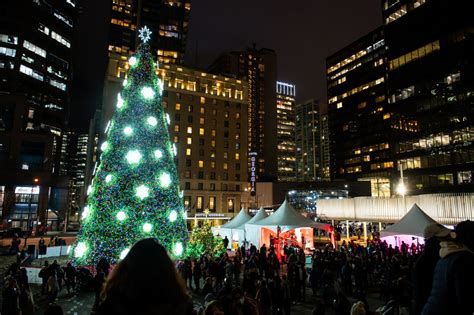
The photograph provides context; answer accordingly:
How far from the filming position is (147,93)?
59.8ft

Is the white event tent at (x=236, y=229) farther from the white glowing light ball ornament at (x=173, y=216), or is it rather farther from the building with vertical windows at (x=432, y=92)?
the building with vertical windows at (x=432, y=92)

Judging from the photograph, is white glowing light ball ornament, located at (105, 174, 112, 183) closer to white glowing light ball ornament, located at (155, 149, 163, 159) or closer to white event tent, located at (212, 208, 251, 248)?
white glowing light ball ornament, located at (155, 149, 163, 159)

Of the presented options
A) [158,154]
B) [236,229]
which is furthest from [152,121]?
[236,229]

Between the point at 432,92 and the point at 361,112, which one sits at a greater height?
the point at 361,112

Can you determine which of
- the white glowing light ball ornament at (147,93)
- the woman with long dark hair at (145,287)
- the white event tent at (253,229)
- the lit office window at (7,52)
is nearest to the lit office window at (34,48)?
the lit office window at (7,52)

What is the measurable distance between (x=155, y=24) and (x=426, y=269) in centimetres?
13384

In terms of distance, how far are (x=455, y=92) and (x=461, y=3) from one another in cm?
1338

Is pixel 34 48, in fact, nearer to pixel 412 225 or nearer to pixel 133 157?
pixel 133 157

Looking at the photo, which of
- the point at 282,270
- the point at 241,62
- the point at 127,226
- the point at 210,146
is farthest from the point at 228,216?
the point at 241,62

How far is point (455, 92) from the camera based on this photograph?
4838 cm

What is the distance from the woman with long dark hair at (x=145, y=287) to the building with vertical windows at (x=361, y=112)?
10523 centimetres

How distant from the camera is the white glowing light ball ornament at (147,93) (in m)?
18.2

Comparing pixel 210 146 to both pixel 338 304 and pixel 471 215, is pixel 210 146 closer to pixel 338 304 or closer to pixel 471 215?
pixel 471 215

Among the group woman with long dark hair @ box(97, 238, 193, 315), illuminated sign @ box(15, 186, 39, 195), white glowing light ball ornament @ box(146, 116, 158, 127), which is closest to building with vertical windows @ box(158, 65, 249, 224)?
illuminated sign @ box(15, 186, 39, 195)
